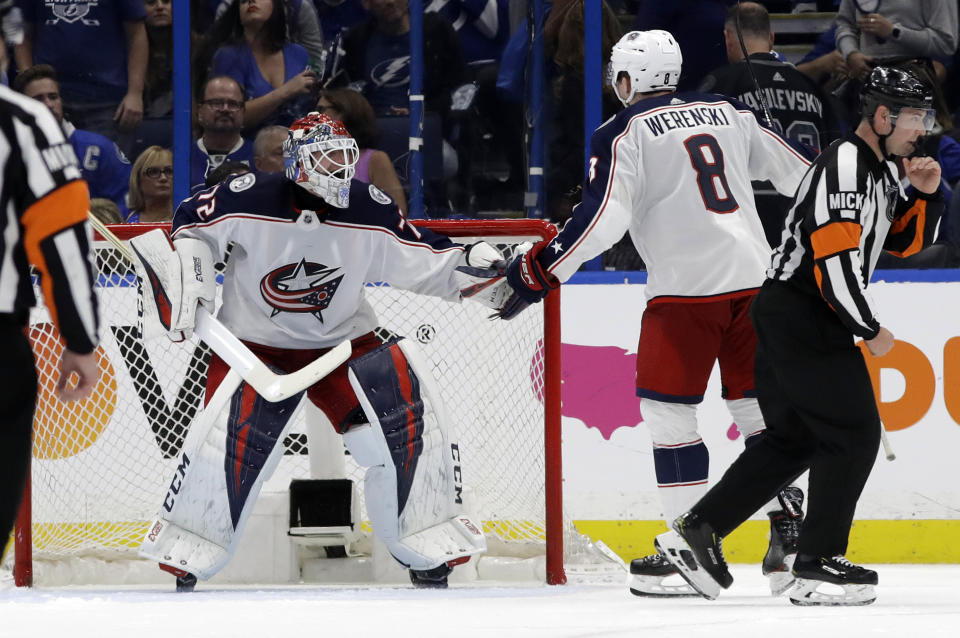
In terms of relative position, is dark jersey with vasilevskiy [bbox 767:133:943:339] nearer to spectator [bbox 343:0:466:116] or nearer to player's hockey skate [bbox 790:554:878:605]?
player's hockey skate [bbox 790:554:878:605]

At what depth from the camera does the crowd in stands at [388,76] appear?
4762 millimetres

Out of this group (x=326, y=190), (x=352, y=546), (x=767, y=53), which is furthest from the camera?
(x=767, y=53)

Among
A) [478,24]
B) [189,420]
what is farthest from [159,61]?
[189,420]

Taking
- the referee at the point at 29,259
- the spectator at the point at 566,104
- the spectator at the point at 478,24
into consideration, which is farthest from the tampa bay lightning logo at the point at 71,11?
the referee at the point at 29,259

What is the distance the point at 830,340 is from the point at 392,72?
2.72m

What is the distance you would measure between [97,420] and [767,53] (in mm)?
2468

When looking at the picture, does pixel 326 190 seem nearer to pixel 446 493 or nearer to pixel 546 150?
pixel 446 493

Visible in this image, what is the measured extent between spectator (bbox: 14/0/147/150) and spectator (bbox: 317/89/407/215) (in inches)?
28.3

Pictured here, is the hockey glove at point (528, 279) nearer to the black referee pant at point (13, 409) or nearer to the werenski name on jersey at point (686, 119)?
the werenski name on jersey at point (686, 119)

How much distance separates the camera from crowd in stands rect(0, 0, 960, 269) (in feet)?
15.6

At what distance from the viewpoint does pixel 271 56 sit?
203 inches

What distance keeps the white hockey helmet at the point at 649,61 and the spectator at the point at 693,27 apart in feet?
4.45

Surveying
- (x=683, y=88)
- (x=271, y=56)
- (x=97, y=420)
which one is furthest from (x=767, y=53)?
(x=97, y=420)

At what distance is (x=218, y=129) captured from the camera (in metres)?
4.94
